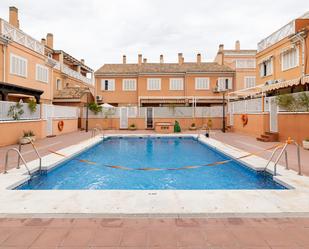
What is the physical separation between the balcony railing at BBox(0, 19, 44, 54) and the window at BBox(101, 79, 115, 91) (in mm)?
11189

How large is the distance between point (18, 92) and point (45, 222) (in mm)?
14474

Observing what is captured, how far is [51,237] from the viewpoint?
3.58 metres

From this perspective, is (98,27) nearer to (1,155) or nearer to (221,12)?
(221,12)

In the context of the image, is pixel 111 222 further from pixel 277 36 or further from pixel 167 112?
pixel 167 112

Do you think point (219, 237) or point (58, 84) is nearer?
point (219, 237)

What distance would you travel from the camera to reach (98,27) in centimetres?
1889

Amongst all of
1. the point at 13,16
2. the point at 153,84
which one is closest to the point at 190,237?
the point at 13,16

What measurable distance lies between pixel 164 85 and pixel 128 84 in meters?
5.21

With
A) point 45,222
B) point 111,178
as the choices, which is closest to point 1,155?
point 111,178

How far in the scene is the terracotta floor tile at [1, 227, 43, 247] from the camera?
134 inches

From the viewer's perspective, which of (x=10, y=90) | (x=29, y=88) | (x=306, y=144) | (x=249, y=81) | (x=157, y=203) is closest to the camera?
(x=157, y=203)

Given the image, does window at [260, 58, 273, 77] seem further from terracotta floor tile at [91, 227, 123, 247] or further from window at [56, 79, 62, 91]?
window at [56, 79, 62, 91]

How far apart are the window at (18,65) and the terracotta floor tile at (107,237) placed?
18192mm

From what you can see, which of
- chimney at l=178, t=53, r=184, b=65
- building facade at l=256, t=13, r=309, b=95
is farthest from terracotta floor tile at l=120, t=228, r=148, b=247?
chimney at l=178, t=53, r=184, b=65
